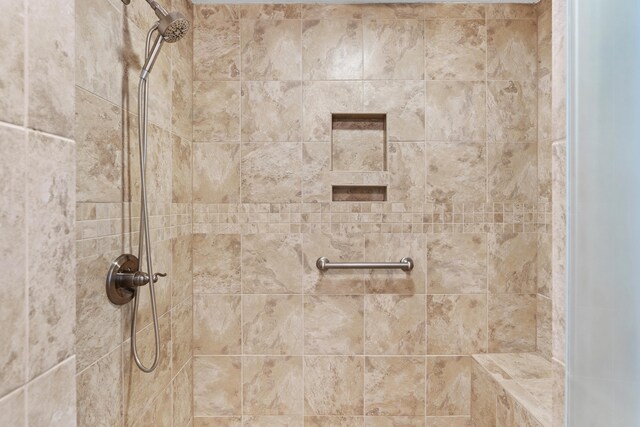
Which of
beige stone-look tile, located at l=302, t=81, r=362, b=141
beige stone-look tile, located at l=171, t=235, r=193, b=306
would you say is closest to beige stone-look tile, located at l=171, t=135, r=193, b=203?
beige stone-look tile, located at l=171, t=235, r=193, b=306

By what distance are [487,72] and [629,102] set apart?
1629mm

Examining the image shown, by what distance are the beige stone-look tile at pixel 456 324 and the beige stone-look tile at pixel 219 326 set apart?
952mm

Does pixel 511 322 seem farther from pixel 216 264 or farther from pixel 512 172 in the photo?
pixel 216 264

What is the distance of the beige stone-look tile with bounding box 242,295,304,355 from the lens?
6.28ft

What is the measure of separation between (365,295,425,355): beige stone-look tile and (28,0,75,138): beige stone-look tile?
160 centimetres

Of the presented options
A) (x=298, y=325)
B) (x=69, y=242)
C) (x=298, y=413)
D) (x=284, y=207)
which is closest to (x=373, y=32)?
(x=284, y=207)

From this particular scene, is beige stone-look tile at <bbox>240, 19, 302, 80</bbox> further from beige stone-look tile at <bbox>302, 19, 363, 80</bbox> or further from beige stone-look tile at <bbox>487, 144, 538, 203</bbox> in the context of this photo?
beige stone-look tile at <bbox>487, 144, 538, 203</bbox>

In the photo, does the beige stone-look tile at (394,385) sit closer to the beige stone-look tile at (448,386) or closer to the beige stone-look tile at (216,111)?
the beige stone-look tile at (448,386)

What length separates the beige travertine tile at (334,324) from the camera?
1913mm

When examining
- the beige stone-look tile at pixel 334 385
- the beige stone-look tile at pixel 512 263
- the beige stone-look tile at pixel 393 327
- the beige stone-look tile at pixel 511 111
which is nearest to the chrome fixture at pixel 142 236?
the beige stone-look tile at pixel 334 385

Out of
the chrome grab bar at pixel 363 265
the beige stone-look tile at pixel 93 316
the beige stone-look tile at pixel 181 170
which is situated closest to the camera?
the beige stone-look tile at pixel 93 316

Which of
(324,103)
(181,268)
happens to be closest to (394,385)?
(181,268)

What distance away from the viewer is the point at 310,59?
1897 millimetres

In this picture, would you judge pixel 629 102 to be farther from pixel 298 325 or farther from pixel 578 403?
pixel 298 325
